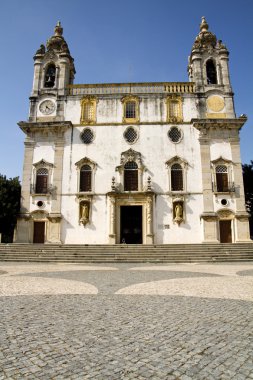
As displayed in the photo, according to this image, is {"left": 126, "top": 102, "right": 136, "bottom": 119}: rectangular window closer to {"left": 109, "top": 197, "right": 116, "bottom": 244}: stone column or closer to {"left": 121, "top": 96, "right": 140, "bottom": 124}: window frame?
{"left": 121, "top": 96, "right": 140, "bottom": 124}: window frame

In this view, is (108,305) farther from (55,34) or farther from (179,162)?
(55,34)

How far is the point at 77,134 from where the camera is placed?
85.3ft

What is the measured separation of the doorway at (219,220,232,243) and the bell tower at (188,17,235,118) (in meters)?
9.53

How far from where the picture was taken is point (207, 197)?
23.9 m

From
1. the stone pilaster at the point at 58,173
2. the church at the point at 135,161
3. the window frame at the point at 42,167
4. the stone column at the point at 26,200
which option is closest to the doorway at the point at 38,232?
the church at the point at 135,161

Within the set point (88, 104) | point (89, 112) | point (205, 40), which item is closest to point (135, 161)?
point (89, 112)

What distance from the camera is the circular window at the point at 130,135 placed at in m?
25.8

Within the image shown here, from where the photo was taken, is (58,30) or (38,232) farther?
(58,30)

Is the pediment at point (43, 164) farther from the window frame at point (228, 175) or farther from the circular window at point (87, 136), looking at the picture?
the window frame at point (228, 175)

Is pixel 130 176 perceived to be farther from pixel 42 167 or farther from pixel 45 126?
pixel 45 126

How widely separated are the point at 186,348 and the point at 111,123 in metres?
24.0

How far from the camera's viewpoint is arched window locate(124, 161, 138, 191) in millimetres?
24781

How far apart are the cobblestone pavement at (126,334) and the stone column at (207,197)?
632 inches

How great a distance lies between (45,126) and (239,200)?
1773cm
